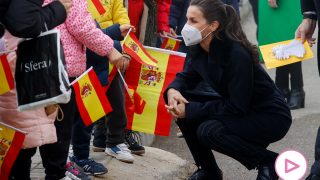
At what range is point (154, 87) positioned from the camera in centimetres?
542

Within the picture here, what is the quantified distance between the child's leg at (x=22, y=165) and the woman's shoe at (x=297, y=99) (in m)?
3.65

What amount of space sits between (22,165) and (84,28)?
834 mm

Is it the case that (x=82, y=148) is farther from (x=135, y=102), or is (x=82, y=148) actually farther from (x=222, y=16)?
(x=222, y=16)

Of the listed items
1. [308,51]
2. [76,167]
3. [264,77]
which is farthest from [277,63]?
[76,167]

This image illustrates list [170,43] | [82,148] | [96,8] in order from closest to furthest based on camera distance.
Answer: [82,148] < [96,8] < [170,43]

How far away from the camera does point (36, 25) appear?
3498 millimetres

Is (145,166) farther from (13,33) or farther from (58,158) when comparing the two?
(13,33)

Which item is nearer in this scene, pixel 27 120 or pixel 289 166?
pixel 289 166

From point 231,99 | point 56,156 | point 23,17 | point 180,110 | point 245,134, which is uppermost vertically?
point 23,17

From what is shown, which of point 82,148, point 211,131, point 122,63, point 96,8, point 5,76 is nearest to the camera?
point 5,76

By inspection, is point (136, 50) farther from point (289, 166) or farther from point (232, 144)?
point (289, 166)

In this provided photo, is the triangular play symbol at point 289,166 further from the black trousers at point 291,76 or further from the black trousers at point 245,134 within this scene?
the black trousers at point 291,76

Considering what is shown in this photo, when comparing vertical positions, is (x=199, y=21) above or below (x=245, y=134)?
above

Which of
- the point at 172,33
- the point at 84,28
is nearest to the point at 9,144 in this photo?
the point at 84,28
